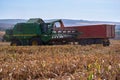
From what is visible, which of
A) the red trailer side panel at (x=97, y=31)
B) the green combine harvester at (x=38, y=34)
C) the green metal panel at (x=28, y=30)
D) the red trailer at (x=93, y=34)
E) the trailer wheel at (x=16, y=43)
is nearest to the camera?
the green combine harvester at (x=38, y=34)

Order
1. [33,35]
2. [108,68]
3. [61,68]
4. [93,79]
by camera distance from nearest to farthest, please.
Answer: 1. [93,79]
2. [108,68]
3. [61,68]
4. [33,35]

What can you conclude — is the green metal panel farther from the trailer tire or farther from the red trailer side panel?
the red trailer side panel

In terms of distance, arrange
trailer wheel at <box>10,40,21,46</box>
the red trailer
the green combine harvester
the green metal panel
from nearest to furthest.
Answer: the green combine harvester, the green metal panel, trailer wheel at <box>10,40,21,46</box>, the red trailer

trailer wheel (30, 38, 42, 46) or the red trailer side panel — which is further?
the red trailer side panel

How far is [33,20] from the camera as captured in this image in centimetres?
3462

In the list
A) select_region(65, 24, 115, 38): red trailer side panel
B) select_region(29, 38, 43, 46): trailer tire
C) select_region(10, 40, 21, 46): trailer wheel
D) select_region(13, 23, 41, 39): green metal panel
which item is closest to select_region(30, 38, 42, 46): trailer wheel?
select_region(29, 38, 43, 46): trailer tire

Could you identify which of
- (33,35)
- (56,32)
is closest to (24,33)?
(33,35)

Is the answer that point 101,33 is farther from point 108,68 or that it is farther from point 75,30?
point 108,68

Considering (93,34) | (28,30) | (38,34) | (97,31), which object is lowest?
(93,34)

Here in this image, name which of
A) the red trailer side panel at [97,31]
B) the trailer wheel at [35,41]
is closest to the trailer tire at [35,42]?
the trailer wheel at [35,41]

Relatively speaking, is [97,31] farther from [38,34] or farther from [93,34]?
[38,34]

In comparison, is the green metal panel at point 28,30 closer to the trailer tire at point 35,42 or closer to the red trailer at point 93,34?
the trailer tire at point 35,42

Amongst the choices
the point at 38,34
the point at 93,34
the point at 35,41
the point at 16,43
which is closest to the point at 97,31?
the point at 93,34

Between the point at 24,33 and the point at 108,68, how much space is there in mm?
26561
